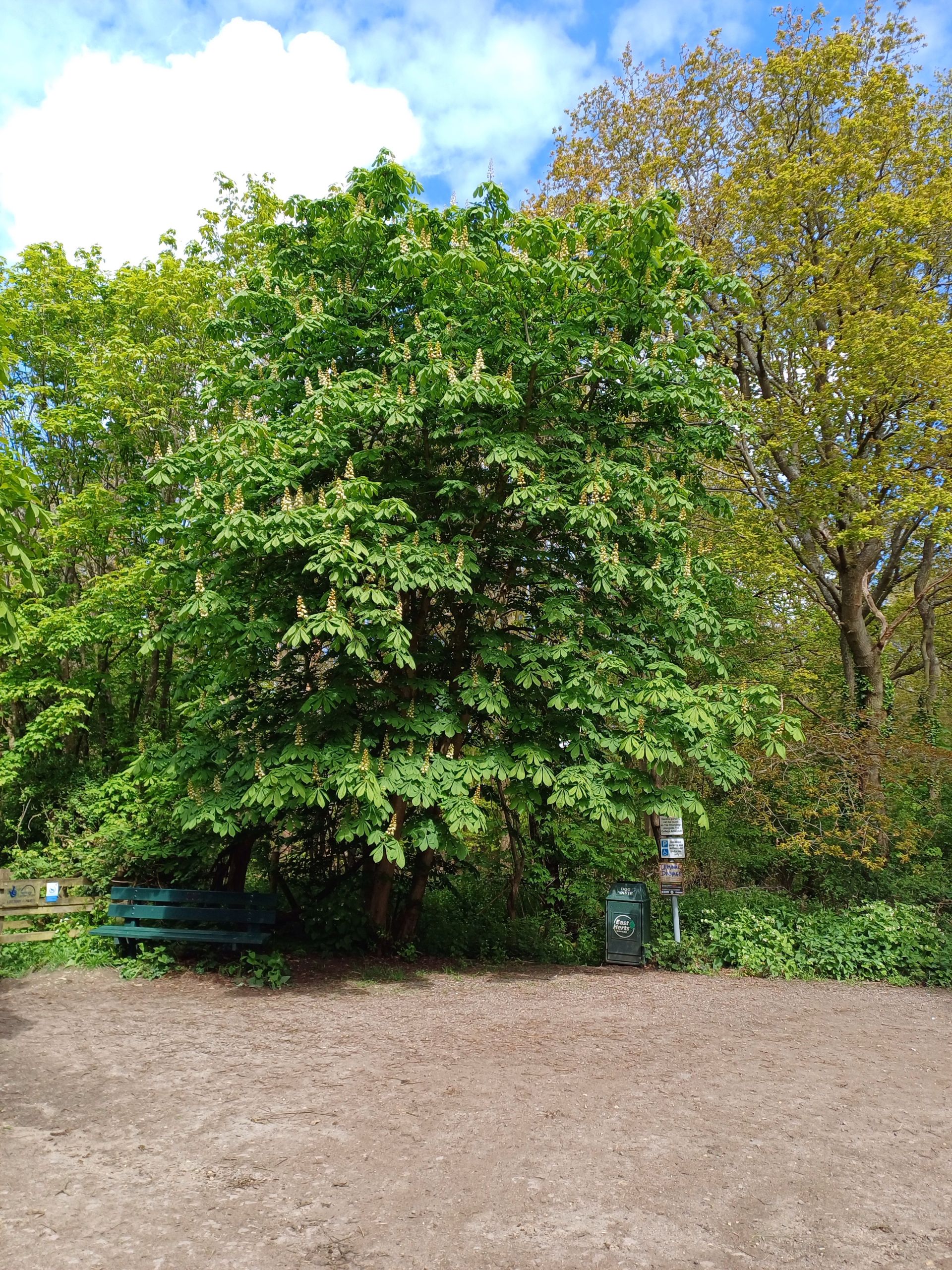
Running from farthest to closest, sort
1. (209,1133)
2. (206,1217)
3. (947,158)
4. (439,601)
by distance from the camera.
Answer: (947,158), (439,601), (209,1133), (206,1217)

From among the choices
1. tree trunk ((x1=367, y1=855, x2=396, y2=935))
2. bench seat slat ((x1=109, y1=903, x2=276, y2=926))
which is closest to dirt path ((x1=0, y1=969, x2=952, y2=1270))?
bench seat slat ((x1=109, y1=903, x2=276, y2=926))

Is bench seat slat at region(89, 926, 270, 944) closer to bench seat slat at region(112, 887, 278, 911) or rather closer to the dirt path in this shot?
bench seat slat at region(112, 887, 278, 911)

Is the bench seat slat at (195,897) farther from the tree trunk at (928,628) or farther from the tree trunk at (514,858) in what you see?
the tree trunk at (928,628)

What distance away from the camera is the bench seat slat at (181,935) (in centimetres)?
838

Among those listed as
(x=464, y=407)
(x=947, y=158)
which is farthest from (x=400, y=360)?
(x=947, y=158)

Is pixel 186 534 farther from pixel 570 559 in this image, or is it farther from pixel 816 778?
pixel 816 778

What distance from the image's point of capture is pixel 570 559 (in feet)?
30.7

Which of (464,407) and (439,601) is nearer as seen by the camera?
(464,407)

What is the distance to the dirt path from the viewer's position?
3.37m

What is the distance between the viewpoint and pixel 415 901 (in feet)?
33.3

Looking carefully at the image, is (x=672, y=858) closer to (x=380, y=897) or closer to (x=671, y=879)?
(x=671, y=879)

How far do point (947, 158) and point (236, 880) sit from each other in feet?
45.1

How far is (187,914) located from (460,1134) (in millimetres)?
4791

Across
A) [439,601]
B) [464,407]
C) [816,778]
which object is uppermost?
[464,407]
